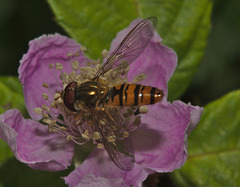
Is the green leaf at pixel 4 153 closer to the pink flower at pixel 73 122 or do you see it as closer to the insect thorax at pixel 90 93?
the pink flower at pixel 73 122

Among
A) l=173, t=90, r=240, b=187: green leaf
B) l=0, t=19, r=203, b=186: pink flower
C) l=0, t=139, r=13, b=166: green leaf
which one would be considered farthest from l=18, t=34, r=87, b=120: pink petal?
l=173, t=90, r=240, b=187: green leaf

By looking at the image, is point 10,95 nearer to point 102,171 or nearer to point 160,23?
point 102,171

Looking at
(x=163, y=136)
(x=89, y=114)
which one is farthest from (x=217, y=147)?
(x=89, y=114)

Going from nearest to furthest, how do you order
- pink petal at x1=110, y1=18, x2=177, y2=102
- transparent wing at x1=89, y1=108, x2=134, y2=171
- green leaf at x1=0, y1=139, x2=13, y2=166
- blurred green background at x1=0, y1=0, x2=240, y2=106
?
transparent wing at x1=89, y1=108, x2=134, y2=171 → pink petal at x1=110, y1=18, x2=177, y2=102 → green leaf at x1=0, y1=139, x2=13, y2=166 → blurred green background at x1=0, y1=0, x2=240, y2=106

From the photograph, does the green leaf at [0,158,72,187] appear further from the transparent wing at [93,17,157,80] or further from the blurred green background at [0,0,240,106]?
the blurred green background at [0,0,240,106]

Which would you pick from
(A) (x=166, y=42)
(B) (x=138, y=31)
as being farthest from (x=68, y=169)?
(A) (x=166, y=42)

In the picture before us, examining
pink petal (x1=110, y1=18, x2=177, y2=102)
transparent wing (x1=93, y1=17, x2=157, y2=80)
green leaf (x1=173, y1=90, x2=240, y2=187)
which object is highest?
transparent wing (x1=93, y1=17, x2=157, y2=80)

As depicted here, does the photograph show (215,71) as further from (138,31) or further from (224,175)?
(138,31)
